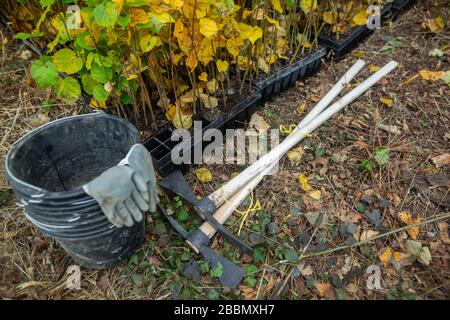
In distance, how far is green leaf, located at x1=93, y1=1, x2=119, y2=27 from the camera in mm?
1277

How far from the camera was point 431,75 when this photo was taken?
96.9 inches

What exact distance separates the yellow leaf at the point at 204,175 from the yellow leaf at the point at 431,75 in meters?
1.72

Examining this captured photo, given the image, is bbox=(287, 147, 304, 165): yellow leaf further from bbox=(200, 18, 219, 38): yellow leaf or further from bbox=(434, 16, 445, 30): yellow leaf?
bbox=(434, 16, 445, 30): yellow leaf

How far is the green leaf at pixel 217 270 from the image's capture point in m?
1.67

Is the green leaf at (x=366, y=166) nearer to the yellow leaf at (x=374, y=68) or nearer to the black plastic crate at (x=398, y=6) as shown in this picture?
the yellow leaf at (x=374, y=68)

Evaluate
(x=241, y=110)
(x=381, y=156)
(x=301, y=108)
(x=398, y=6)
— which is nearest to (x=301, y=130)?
(x=301, y=108)

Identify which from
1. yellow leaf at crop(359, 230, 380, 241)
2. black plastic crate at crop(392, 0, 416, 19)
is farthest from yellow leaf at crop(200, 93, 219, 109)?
black plastic crate at crop(392, 0, 416, 19)

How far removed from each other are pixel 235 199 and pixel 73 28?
45.6 inches

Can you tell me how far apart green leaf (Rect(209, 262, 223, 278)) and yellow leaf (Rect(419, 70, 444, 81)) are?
1983 millimetres

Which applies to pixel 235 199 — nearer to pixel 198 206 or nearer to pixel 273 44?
pixel 198 206

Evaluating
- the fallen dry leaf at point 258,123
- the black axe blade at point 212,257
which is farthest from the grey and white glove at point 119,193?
the fallen dry leaf at point 258,123

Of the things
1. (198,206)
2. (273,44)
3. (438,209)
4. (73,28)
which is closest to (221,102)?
(273,44)

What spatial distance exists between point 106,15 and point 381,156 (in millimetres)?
1658

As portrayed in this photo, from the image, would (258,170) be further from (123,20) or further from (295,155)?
(123,20)
